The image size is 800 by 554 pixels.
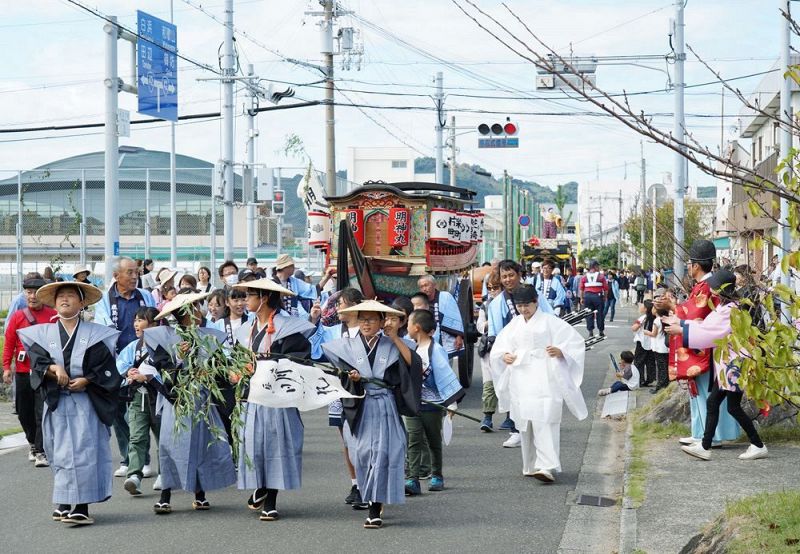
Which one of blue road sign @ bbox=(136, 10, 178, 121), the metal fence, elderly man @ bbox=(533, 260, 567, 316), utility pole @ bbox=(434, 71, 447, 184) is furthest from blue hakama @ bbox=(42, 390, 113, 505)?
utility pole @ bbox=(434, 71, 447, 184)

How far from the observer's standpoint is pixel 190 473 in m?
8.19

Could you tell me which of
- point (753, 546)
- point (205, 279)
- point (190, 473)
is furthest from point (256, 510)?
point (205, 279)

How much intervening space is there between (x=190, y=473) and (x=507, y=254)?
3128 centimetres

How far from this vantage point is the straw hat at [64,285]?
791 cm

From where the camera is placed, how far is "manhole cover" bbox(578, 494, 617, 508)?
8.58 meters

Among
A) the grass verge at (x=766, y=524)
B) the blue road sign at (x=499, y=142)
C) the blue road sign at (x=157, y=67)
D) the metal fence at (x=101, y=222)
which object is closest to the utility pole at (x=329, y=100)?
the metal fence at (x=101, y=222)

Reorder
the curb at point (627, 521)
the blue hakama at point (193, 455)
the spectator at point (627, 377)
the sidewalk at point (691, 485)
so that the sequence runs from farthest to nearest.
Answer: the spectator at point (627, 377)
the blue hakama at point (193, 455)
the sidewalk at point (691, 485)
the curb at point (627, 521)

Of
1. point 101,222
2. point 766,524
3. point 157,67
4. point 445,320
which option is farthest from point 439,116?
point 766,524

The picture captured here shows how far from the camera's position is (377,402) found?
7.81 m

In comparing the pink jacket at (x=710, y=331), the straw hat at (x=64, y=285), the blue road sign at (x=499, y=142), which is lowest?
the pink jacket at (x=710, y=331)

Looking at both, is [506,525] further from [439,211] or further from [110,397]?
[439,211]

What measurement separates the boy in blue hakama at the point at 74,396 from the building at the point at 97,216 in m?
15.1

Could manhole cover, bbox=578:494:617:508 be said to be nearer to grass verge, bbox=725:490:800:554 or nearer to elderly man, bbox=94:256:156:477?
grass verge, bbox=725:490:800:554

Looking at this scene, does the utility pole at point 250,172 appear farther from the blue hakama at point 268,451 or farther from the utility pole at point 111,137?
the blue hakama at point 268,451
